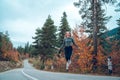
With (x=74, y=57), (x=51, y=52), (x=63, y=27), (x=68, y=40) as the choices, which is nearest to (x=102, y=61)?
(x=74, y=57)

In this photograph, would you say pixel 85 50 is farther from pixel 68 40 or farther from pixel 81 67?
pixel 68 40

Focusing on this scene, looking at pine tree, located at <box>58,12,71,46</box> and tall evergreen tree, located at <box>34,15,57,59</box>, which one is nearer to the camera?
pine tree, located at <box>58,12,71,46</box>

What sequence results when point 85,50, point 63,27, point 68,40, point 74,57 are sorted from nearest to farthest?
point 68,40
point 85,50
point 74,57
point 63,27

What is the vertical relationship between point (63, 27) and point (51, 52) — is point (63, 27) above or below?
above

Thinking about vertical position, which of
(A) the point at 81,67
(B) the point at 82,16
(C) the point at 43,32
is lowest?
(A) the point at 81,67

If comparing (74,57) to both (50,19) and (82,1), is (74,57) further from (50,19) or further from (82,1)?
(50,19)

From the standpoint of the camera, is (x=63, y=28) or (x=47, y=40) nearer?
(x=63, y=28)

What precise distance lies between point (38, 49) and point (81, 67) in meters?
45.4

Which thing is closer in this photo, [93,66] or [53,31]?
[93,66]

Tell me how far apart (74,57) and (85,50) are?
298 cm

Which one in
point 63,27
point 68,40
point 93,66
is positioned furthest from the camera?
A: point 63,27

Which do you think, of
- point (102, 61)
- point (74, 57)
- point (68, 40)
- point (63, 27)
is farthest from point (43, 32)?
point (68, 40)

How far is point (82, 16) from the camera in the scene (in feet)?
94.3

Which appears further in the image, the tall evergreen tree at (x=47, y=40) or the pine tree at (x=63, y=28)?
the tall evergreen tree at (x=47, y=40)
